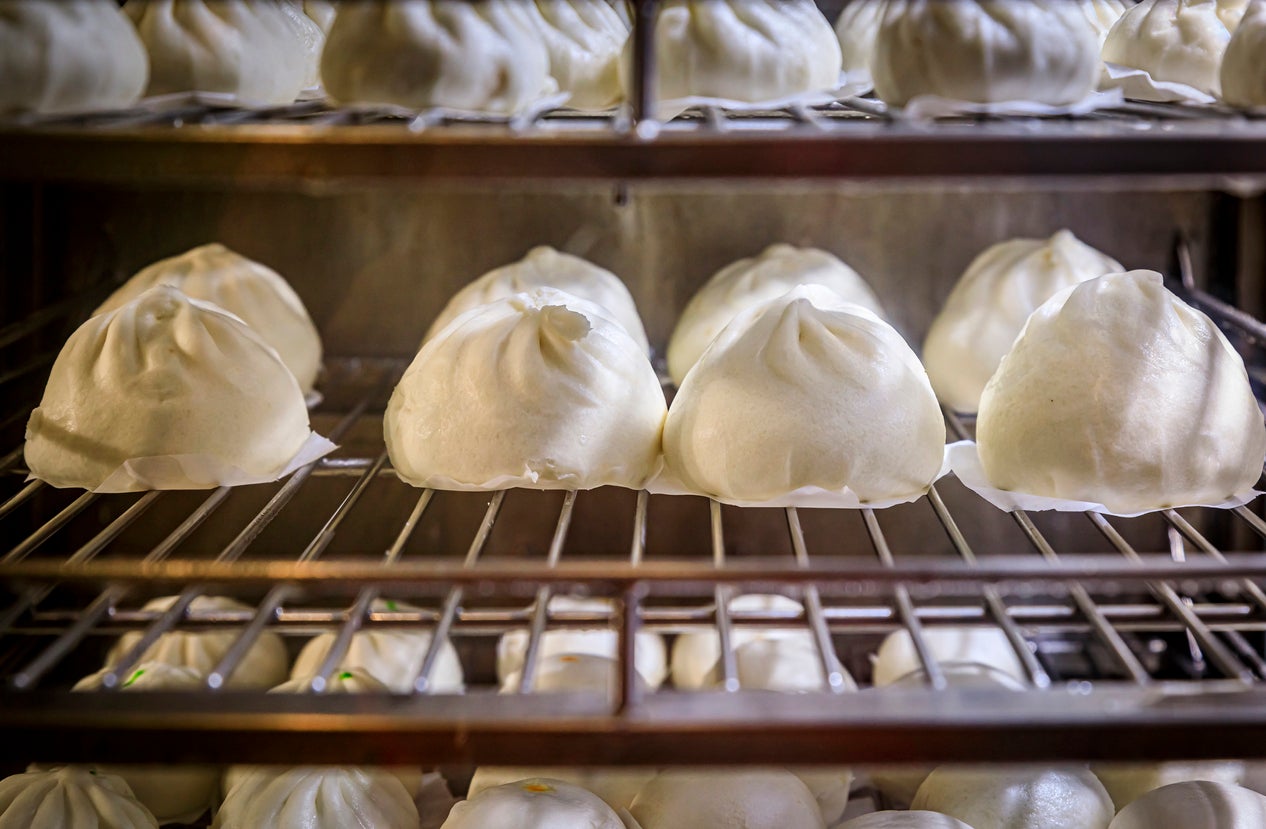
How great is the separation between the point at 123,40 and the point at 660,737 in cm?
74

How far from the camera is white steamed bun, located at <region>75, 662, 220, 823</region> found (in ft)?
4.13

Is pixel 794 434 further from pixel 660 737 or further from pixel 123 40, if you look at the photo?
pixel 123 40

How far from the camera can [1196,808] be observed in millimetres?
1059

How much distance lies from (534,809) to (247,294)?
0.70m

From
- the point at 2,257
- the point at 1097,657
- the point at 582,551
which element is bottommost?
the point at 1097,657

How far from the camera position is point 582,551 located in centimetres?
155

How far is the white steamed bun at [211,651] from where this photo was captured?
1400mm

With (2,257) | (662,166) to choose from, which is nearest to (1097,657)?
(662,166)

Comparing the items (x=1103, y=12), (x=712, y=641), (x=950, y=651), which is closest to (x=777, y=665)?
(x=712, y=641)

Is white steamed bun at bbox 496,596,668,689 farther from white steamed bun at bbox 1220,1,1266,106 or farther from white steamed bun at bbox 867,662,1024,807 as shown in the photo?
white steamed bun at bbox 1220,1,1266,106

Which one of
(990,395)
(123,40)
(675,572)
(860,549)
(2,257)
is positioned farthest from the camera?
(860,549)

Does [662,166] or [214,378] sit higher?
[662,166]

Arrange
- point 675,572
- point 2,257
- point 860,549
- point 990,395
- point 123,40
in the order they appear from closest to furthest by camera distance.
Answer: point 675,572
point 123,40
point 990,395
point 2,257
point 860,549

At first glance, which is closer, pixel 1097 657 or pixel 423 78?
pixel 423 78
